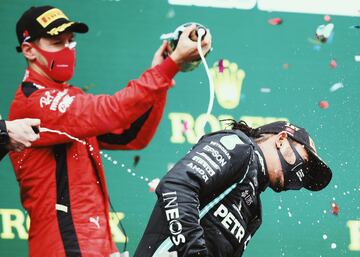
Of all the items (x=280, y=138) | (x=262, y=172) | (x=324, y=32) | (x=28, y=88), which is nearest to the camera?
(x=262, y=172)

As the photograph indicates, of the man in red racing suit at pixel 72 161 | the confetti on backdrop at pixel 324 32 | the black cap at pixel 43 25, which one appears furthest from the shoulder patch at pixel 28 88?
the confetti on backdrop at pixel 324 32

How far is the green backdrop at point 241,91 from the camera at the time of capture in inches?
229

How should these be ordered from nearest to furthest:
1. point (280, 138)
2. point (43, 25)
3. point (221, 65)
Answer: point (280, 138) < point (43, 25) < point (221, 65)

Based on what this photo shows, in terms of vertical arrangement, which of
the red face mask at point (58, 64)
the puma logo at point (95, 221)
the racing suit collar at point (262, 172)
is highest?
the red face mask at point (58, 64)

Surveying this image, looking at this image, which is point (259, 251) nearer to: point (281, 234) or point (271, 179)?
point (281, 234)

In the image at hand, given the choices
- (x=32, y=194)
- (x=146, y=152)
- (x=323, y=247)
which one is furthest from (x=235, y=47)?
(x=32, y=194)

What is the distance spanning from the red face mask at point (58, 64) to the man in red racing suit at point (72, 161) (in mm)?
117

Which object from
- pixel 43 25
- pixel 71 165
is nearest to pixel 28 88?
pixel 43 25

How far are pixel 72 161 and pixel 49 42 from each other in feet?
2.04

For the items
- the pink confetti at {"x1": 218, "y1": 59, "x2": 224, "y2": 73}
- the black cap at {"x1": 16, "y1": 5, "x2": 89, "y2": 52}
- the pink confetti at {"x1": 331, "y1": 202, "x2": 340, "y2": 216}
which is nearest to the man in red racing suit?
the black cap at {"x1": 16, "y1": 5, "x2": 89, "y2": 52}

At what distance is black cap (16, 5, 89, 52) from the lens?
514cm

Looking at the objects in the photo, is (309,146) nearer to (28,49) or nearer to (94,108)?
(94,108)

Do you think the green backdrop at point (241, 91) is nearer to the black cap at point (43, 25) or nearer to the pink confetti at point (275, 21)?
the pink confetti at point (275, 21)

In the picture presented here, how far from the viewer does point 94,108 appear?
4898 millimetres
